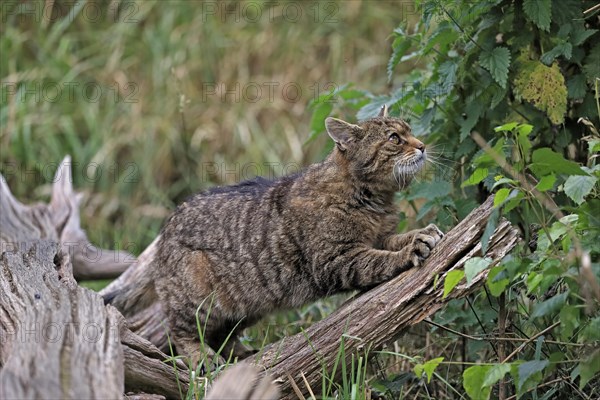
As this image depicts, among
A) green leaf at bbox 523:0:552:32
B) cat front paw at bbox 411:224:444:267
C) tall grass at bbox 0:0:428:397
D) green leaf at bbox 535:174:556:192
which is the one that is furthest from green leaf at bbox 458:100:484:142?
tall grass at bbox 0:0:428:397

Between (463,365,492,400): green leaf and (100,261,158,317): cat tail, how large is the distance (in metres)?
2.87

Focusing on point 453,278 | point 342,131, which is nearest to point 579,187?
point 453,278

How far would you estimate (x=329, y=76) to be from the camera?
32.0ft

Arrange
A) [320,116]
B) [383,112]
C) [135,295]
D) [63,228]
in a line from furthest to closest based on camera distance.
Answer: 1. [63,228]
2. [135,295]
3. [320,116]
4. [383,112]

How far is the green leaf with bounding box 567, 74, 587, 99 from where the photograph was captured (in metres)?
4.82

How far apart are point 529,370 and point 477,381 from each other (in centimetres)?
22

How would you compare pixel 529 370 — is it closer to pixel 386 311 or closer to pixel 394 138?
pixel 386 311

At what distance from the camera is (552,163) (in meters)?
3.46

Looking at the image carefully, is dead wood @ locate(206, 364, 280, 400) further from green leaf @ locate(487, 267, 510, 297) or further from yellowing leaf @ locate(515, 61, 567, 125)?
yellowing leaf @ locate(515, 61, 567, 125)

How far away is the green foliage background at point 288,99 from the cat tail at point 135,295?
0.75 metres

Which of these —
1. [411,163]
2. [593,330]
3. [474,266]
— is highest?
[411,163]

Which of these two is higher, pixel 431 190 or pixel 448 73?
pixel 448 73

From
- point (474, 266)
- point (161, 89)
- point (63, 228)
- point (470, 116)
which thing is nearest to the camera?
point (474, 266)

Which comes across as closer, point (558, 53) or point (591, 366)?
→ point (591, 366)
